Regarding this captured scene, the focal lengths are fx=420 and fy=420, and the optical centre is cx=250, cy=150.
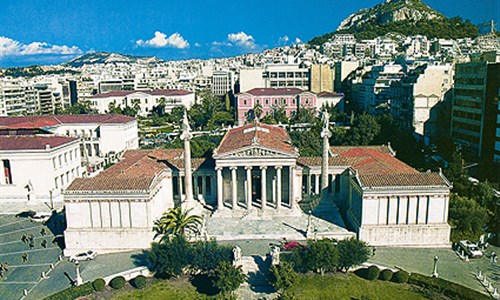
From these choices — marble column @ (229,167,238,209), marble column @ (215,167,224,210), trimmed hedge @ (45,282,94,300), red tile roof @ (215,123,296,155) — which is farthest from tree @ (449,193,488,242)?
trimmed hedge @ (45,282,94,300)

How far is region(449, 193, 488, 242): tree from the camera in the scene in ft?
143

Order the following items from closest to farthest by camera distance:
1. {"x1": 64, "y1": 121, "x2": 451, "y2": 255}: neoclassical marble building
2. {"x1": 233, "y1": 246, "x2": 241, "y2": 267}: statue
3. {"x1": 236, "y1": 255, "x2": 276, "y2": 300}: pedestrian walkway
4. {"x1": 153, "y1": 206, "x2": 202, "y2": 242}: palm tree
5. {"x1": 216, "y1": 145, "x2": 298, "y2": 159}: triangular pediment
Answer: {"x1": 236, "y1": 255, "x2": 276, "y2": 300}: pedestrian walkway, {"x1": 233, "y1": 246, "x2": 241, "y2": 267}: statue, {"x1": 153, "y1": 206, "x2": 202, "y2": 242}: palm tree, {"x1": 64, "y1": 121, "x2": 451, "y2": 255}: neoclassical marble building, {"x1": 216, "y1": 145, "x2": 298, "y2": 159}: triangular pediment

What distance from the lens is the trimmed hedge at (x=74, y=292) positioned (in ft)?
108

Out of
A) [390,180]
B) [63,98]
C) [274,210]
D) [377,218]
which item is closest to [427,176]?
[390,180]

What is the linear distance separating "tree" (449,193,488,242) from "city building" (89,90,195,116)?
374 ft

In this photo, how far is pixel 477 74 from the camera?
67875 millimetres

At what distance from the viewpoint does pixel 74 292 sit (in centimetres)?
3359

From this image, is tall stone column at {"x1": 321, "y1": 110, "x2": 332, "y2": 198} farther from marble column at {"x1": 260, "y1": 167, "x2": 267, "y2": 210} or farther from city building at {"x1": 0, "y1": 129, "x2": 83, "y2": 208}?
city building at {"x1": 0, "y1": 129, "x2": 83, "y2": 208}

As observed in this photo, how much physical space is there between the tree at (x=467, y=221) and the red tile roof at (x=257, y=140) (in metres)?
18.4

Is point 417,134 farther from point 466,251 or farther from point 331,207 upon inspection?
point 466,251

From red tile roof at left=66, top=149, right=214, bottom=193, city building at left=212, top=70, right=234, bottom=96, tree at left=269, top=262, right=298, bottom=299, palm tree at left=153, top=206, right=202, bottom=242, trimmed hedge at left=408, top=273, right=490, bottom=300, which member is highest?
city building at left=212, top=70, right=234, bottom=96

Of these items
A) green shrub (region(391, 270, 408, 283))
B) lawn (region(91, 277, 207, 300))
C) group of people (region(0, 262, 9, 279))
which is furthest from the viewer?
group of people (region(0, 262, 9, 279))

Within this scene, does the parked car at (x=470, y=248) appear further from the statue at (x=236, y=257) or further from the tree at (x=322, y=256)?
the statue at (x=236, y=257)

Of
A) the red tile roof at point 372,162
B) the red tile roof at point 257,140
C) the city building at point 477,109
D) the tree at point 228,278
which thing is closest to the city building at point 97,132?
the red tile roof at point 257,140
